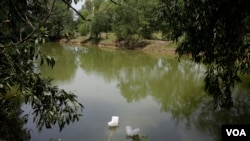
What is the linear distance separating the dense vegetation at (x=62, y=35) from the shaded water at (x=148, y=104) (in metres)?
1.01

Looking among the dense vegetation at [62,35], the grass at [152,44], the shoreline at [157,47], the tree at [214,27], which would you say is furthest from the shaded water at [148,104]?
the grass at [152,44]

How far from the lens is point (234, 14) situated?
5.08m

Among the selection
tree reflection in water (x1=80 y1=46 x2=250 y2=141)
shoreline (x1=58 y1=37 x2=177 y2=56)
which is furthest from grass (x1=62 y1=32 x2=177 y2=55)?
tree reflection in water (x1=80 y1=46 x2=250 y2=141)

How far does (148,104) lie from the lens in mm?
9539

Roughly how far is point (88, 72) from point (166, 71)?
12.9ft

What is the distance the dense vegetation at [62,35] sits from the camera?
9.70ft

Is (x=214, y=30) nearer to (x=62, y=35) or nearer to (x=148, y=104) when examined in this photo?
(x=62, y=35)

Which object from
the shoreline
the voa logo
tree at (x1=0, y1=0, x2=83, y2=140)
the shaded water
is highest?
tree at (x1=0, y1=0, x2=83, y2=140)

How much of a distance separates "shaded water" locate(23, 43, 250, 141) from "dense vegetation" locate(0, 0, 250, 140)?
3.30ft

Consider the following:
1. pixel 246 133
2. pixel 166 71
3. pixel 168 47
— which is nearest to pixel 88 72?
pixel 166 71

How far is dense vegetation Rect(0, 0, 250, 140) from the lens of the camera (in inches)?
116

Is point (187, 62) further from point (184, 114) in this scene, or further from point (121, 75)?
point (184, 114)

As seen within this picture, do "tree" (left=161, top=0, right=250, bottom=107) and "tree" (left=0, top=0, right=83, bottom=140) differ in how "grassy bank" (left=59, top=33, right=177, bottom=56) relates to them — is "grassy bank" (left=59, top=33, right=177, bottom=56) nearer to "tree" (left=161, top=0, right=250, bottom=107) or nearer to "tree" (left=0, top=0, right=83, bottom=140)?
"tree" (left=161, top=0, right=250, bottom=107)

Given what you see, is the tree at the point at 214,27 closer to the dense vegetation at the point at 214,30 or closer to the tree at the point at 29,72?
the dense vegetation at the point at 214,30
